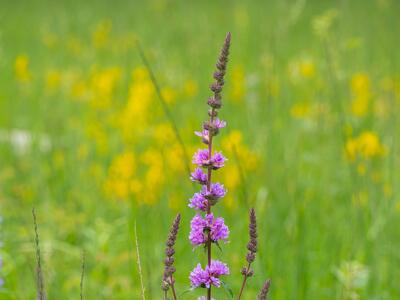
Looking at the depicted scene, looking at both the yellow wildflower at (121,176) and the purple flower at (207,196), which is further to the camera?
the yellow wildflower at (121,176)

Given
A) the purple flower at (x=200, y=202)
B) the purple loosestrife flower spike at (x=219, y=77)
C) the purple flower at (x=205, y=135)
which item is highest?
the purple loosestrife flower spike at (x=219, y=77)

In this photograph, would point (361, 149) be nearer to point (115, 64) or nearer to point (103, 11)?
point (115, 64)

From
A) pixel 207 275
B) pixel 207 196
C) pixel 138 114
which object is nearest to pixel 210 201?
pixel 207 196

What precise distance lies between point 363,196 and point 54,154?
76.8 inches

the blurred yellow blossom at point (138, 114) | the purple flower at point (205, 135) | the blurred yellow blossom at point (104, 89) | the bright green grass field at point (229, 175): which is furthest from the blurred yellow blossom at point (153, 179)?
the purple flower at point (205, 135)

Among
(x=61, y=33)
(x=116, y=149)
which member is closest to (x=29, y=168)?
(x=116, y=149)

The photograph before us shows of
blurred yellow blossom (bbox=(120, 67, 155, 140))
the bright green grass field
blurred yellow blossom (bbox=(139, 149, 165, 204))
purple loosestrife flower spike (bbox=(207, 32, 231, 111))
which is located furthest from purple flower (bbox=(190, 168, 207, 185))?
blurred yellow blossom (bbox=(120, 67, 155, 140))

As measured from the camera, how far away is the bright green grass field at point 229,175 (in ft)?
8.59

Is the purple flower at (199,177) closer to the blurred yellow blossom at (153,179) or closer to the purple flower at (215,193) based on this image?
the purple flower at (215,193)

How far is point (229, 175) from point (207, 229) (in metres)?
2.47

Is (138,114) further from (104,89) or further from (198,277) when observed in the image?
(198,277)

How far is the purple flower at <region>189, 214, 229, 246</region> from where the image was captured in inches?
40.4

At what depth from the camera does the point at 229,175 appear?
11.5 ft

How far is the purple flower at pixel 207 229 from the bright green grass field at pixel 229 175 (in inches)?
17.3
